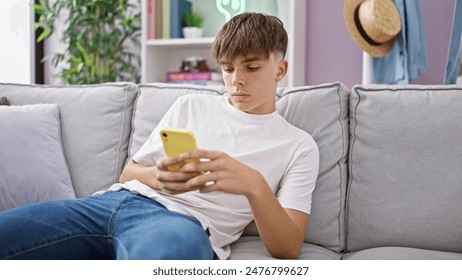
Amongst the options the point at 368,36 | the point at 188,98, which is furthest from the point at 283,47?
the point at 368,36

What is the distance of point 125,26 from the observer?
312 centimetres

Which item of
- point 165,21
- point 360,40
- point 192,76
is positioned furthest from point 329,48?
point 165,21

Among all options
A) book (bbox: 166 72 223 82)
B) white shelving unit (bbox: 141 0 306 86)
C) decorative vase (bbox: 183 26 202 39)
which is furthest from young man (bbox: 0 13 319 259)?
decorative vase (bbox: 183 26 202 39)

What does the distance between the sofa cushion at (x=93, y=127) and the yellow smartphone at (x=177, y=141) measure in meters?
0.75

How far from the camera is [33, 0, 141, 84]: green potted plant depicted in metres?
3.05

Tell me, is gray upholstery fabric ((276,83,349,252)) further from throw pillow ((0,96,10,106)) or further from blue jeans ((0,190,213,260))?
throw pillow ((0,96,10,106))

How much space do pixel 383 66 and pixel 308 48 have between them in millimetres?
516

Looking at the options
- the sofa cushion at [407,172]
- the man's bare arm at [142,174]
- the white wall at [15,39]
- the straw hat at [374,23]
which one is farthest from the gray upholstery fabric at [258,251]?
the white wall at [15,39]

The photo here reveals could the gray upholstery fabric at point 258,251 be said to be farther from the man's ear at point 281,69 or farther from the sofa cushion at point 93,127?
the sofa cushion at point 93,127

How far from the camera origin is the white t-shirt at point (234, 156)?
1347mm

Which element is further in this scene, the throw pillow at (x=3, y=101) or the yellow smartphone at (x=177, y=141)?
the throw pillow at (x=3, y=101)

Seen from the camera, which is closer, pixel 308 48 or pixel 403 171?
pixel 403 171

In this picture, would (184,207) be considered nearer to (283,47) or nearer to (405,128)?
(283,47)

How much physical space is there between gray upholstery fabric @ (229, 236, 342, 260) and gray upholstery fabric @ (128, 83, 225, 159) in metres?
0.52
